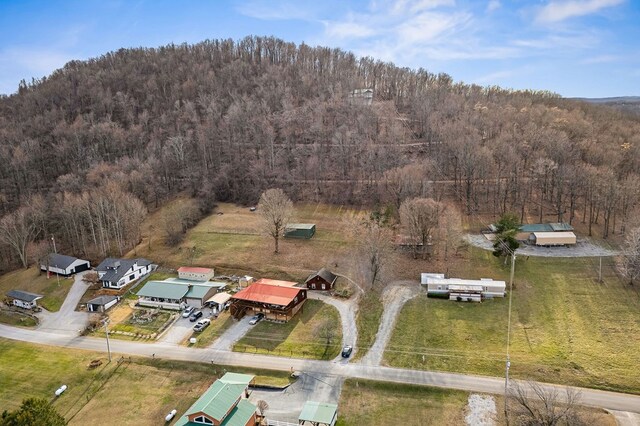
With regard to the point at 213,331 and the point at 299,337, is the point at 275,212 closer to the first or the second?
the point at 213,331

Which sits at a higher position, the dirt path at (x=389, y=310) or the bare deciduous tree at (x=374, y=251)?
the bare deciduous tree at (x=374, y=251)

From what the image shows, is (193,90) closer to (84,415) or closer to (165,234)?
(165,234)

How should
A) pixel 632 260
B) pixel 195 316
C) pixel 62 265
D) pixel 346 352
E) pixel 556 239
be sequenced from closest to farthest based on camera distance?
pixel 346 352
pixel 195 316
pixel 632 260
pixel 556 239
pixel 62 265

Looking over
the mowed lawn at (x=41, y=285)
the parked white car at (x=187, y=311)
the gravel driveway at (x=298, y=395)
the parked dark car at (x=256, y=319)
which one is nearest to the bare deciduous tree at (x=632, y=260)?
the gravel driveway at (x=298, y=395)

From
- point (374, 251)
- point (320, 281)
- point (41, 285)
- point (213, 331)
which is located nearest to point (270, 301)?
point (213, 331)

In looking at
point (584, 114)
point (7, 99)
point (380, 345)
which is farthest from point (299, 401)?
point (7, 99)

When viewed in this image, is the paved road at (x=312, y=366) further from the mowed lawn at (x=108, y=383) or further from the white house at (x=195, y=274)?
the white house at (x=195, y=274)
